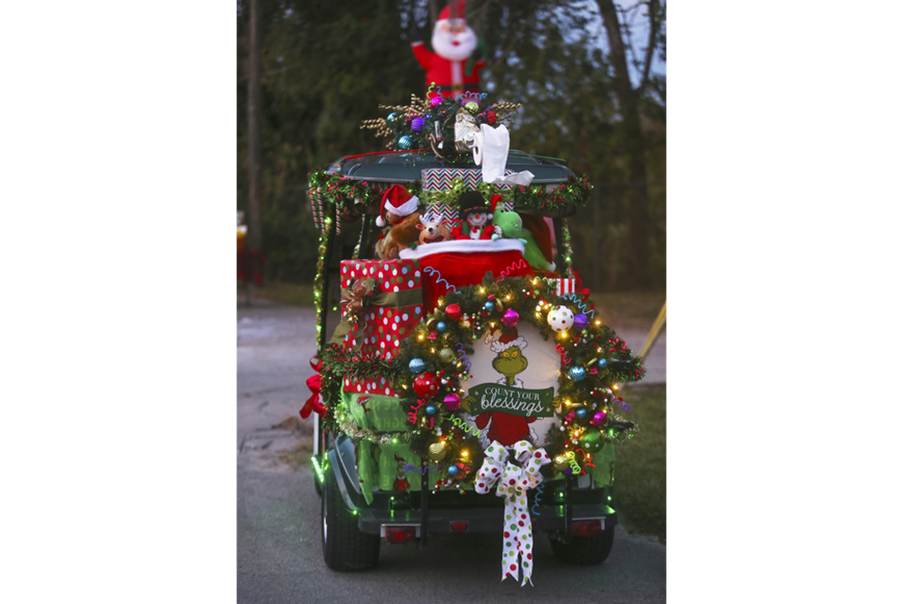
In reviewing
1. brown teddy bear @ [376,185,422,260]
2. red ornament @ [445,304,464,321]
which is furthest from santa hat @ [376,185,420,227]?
red ornament @ [445,304,464,321]

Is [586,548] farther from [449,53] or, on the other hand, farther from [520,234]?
[449,53]

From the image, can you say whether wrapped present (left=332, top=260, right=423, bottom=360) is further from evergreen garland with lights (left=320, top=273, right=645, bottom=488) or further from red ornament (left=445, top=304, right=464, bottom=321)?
red ornament (left=445, top=304, right=464, bottom=321)

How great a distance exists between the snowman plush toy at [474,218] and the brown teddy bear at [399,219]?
11.2 inches

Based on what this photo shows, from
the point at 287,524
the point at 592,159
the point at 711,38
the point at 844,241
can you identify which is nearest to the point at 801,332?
the point at 844,241

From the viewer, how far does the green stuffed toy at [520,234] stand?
5.21 meters

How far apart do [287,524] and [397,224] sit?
8.33ft

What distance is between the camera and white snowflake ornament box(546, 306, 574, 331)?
460 cm

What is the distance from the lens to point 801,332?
2.95 metres

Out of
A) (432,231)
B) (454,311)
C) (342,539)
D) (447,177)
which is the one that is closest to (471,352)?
(454,311)

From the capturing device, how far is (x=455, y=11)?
1157 centimetres

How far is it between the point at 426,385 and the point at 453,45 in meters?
7.44

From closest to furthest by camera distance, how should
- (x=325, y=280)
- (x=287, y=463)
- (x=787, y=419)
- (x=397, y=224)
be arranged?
(x=787, y=419) < (x=397, y=224) < (x=325, y=280) < (x=287, y=463)

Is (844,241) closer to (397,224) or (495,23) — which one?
(397,224)

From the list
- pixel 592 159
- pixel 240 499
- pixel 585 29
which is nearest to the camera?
pixel 240 499
